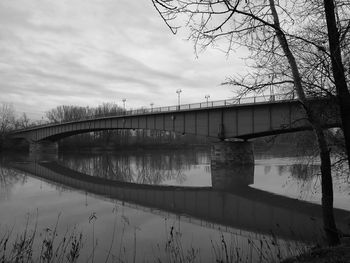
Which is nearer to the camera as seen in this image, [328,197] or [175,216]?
[328,197]

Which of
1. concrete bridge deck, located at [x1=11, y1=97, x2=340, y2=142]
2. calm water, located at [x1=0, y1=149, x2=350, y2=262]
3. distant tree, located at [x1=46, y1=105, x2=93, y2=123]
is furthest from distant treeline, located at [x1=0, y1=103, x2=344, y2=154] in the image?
calm water, located at [x1=0, y1=149, x2=350, y2=262]

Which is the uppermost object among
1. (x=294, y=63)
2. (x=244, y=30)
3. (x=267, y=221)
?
(x=244, y=30)

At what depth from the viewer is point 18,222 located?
48.7ft

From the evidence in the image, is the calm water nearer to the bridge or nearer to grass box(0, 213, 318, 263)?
grass box(0, 213, 318, 263)

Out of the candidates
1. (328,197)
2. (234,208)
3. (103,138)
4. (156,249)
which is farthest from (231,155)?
(103,138)

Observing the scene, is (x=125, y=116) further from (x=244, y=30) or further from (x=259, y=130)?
(x=244, y=30)

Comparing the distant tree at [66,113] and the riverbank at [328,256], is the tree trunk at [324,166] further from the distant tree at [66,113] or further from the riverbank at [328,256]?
the distant tree at [66,113]

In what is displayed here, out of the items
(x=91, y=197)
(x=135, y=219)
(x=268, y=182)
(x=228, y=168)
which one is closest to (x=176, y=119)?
(x=228, y=168)

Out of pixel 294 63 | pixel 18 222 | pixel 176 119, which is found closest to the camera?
pixel 294 63

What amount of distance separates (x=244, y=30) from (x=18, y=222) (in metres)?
12.0

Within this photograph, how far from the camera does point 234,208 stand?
732 inches

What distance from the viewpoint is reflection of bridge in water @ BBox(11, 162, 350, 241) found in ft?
44.6

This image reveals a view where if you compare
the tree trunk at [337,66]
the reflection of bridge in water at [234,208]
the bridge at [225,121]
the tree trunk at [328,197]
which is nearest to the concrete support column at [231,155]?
the bridge at [225,121]

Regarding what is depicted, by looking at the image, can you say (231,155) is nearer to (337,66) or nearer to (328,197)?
(328,197)
